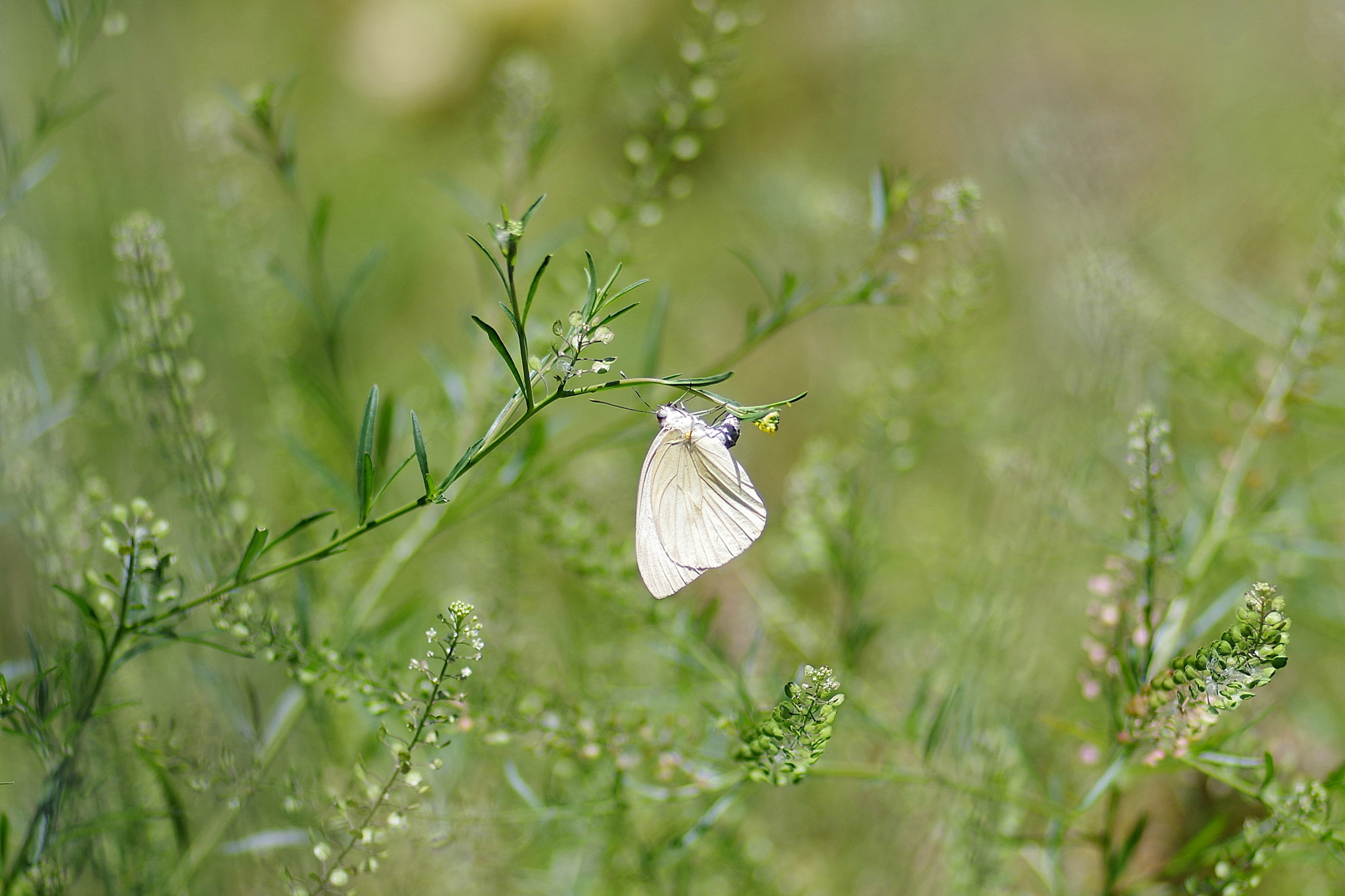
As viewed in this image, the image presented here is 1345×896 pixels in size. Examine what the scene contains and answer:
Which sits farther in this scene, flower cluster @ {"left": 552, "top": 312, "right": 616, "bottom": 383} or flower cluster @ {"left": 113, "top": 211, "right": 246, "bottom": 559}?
flower cluster @ {"left": 113, "top": 211, "right": 246, "bottom": 559}

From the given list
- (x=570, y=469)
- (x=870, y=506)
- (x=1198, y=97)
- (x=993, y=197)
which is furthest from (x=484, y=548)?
(x=1198, y=97)

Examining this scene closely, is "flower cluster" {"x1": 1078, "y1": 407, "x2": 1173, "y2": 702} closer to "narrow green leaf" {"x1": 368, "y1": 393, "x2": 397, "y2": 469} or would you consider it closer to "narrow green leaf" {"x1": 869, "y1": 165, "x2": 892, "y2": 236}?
"narrow green leaf" {"x1": 869, "y1": 165, "x2": 892, "y2": 236}

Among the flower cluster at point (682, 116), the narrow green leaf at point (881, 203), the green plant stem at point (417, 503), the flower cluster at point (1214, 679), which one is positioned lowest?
the flower cluster at point (1214, 679)

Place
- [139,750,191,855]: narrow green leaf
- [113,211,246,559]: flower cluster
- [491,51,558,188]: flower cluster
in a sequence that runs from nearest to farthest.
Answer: [139,750,191,855]: narrow green leaf → [113,211,246,559]: flower cluster → [491,51,558,188]: flower cluster

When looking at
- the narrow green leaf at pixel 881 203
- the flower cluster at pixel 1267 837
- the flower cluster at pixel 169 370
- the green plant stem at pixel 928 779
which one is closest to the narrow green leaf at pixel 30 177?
the flower cluster at pixel 169 370

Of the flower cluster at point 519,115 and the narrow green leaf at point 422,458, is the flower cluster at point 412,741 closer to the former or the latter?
the narrow green leaf at point 422,458

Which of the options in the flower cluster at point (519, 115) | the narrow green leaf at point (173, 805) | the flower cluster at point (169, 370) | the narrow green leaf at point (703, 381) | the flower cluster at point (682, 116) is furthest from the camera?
the flower cluster at point (519, 115)

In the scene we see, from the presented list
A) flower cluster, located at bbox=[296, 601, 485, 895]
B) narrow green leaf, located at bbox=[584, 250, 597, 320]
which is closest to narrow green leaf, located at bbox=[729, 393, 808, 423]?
narrow green leaf, located at bbox=[584, 250, 597, 320]

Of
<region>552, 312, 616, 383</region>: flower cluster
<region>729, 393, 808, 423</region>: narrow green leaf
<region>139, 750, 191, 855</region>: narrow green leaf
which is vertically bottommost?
<region>139, 750, 191, 855</region>: narrow green leaf
